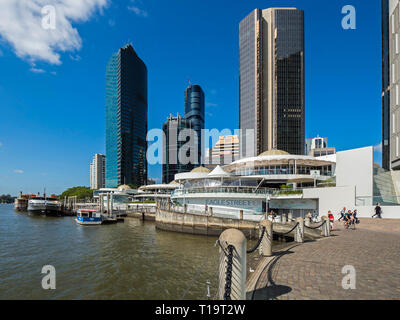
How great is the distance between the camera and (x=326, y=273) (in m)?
7.54

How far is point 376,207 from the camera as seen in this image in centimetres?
2206

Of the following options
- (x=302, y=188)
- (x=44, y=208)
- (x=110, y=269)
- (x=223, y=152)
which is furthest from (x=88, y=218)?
(x=223, y=152)

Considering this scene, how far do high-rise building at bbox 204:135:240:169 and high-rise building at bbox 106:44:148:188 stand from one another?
50.2 metres

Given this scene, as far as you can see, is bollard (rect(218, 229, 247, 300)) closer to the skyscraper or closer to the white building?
the white building

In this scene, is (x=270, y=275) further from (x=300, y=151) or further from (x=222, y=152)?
(x=222, y=152)

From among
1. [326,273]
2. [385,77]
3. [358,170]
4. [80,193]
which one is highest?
[385,77]

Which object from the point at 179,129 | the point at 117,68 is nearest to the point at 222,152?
the point at 179,129

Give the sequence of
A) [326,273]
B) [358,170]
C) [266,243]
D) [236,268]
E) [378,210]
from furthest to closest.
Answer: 1. [358,170]
2. [378,210]
3. [266,243]
4. [326,273]
5. [236,268]

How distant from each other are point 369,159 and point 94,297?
2936cm

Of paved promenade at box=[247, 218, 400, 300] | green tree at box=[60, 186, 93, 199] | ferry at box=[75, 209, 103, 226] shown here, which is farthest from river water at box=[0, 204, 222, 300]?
green tree at box=[60, 186, 93, 199]

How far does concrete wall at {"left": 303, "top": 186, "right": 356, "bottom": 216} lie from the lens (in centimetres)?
2602

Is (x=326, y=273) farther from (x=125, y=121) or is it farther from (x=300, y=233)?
(x=125, y=121)

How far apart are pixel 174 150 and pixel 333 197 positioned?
143 metres

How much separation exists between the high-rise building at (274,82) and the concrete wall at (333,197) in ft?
264
